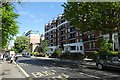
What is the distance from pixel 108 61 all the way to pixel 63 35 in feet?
243

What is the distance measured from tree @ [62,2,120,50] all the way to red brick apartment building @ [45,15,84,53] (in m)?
36.3

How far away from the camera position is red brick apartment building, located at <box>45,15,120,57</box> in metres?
61.0

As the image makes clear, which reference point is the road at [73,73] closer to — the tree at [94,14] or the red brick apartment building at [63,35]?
the tree at [94,14]

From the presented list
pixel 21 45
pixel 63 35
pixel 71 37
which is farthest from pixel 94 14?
pixel 21 45

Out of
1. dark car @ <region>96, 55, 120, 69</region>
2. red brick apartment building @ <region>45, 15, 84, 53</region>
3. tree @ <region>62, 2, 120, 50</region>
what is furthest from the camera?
red brick apartment building @ <region>45, 15, 84, 53</region>

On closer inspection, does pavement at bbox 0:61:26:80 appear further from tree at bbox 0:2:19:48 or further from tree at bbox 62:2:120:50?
tree at bbox 62:2:120:50

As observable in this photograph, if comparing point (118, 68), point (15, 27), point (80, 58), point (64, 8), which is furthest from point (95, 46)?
point (118, 68)

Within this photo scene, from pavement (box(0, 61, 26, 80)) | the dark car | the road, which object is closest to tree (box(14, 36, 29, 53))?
the road

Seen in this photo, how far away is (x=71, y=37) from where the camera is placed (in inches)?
3423

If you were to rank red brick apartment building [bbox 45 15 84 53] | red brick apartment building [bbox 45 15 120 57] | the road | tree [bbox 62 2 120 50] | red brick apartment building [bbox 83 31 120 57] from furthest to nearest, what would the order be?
red brick apartment building [bbox 45 15 84 53]
red brick apartment building [bbox 45 15 120 57]
red brick apartment building [bbox 83 31 120 57]
tree [bbox 62 2 120 50]
the road

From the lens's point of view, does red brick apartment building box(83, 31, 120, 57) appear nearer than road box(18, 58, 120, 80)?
No

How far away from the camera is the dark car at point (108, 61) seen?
20.5 metres

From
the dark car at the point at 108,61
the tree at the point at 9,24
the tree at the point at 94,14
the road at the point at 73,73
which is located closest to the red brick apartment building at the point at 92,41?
the tree at the point at 94,14

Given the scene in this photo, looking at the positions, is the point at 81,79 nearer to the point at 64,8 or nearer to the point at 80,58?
the point at 64,8
